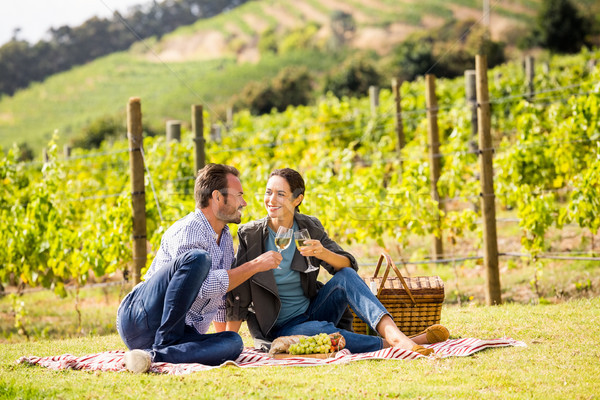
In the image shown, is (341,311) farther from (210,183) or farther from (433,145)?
(433,145)

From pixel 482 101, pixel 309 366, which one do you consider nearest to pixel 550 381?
pixel 309 366

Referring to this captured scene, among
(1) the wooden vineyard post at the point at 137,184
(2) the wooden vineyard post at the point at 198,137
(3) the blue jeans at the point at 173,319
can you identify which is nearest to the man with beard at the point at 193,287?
(3) the blue jeans at the point at 173,319

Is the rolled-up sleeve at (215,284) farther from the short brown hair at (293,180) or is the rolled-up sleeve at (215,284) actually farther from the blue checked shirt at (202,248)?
the short brown hair at (293,180)

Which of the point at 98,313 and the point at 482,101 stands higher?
the point at 482,101

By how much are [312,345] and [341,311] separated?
0.32m

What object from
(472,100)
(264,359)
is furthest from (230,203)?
(472,100)

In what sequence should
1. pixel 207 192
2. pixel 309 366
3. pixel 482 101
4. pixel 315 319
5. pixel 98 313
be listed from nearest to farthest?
pixel 309 366 < pixel 207 192 < pixel 315 319 < pixel 482 101 < pixel 98 313

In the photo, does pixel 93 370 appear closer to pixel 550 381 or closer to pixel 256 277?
pixel 256 277

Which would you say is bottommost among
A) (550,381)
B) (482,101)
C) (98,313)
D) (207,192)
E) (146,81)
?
(98,313)

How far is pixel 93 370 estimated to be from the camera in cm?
330

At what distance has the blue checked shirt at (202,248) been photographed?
3.32 meters

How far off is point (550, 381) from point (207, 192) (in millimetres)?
1675

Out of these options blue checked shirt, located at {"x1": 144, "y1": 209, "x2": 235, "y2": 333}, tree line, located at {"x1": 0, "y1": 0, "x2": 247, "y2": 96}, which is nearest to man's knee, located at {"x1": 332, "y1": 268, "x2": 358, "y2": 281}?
blue checked shirt, located at {"x1": 144, "y1": 209, "x2": 235, "y2": 333}

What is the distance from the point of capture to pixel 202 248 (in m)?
3.37
